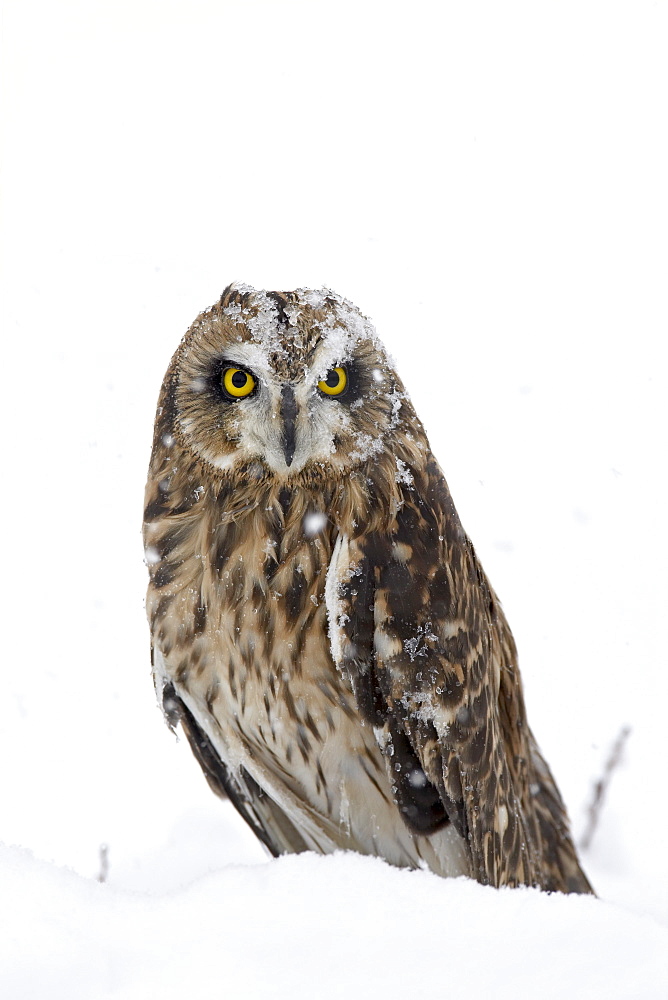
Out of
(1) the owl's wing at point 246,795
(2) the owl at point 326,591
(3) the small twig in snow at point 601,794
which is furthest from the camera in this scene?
(3) the small twig in snow at point 601,794

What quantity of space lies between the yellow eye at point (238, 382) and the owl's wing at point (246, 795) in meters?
1.05

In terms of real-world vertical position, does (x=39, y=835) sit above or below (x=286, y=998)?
below

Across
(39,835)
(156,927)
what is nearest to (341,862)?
(156,927)

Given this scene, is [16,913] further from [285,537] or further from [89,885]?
[285,537]

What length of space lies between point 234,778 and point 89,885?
1.38m

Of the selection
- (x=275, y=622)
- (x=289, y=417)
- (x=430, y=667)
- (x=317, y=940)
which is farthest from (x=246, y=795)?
(x=317, y=940)

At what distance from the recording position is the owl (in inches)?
75.8

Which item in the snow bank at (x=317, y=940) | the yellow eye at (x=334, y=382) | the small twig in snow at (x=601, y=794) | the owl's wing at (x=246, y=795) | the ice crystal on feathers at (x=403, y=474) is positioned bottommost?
the small twig in snow at (x=601, y=794)

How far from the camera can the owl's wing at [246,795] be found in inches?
98.7

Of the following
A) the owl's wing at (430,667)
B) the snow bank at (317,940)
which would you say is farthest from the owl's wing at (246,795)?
the snow bank at (317,940)

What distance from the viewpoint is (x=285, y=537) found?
2.06 meters

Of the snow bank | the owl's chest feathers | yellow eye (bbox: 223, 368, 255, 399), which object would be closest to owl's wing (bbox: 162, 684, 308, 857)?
the owl's chest feathers

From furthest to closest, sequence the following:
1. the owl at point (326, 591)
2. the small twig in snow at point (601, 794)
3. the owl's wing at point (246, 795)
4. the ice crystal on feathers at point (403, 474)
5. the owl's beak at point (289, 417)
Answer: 1. the small twig in snow at point (601, 794)
2. the owl's wing at point (246, 795)
3. the ice crystal on feathers at point (403, 474)
4. the owl at point (326, 591)
5. the owl's beak at point (289, 417)

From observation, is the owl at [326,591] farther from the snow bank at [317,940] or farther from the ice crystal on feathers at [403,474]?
the snow bank at [317,940]
